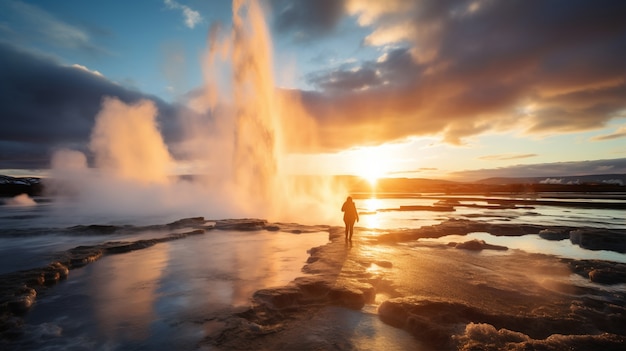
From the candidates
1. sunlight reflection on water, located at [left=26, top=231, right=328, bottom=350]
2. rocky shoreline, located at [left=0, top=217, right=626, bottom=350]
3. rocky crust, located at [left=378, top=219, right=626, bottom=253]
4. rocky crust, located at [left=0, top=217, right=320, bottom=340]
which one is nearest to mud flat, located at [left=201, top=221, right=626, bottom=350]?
rocky shoreline, located at [left=0, top=217, right=626, bottom=350]

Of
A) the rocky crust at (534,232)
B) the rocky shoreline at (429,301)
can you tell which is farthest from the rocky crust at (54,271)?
the rocky crust at (534,232)

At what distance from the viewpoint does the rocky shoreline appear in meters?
5.89

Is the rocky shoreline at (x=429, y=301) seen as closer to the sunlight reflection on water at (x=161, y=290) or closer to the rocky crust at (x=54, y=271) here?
the rocky crust at (x=54, y=271)

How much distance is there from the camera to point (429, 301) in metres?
7.35

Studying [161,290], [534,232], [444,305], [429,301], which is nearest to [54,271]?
[161,290]

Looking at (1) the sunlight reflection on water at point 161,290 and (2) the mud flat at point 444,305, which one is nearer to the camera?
(2) the mud flat at point 444,305

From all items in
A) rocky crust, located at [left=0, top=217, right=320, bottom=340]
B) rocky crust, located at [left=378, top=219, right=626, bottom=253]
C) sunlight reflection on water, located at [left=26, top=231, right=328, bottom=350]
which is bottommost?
rocky crust, located at [left=378, top=219, right=626, bottom=253]

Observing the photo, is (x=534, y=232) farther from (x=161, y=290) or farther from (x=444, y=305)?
(x=161, y=290)

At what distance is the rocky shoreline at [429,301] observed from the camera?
19.3ft

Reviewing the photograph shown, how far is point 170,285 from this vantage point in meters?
9.43

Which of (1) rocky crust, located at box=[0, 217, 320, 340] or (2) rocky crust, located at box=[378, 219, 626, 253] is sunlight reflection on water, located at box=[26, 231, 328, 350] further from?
(2) rocky crust, located at box=[378, 219, 626, 253]

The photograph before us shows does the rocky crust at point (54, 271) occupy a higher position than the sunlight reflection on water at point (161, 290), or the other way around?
the rocky crust at point (54, 271)

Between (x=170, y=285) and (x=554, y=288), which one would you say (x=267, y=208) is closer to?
(x=170, y=285)

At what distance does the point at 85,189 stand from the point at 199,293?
252 feet
